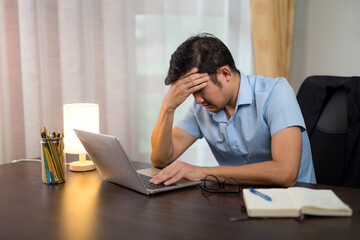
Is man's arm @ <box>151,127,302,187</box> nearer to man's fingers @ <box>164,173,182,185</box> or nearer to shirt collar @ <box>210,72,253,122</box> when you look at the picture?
man's fingers @ <box>164,173,182,185</box>

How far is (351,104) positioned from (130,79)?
1.33 m

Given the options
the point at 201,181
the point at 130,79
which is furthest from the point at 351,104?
the point at 130,79

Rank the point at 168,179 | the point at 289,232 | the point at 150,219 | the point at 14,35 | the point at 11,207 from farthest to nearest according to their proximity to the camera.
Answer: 1. the point at 14,35
2. the point at 168,179
3. the point at 11,207
4. the point at 150,219
5. the point at 289,232

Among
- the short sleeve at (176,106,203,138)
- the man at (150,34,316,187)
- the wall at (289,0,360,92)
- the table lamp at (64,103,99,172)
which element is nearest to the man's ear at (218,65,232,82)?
the man at (150,34,316,187)

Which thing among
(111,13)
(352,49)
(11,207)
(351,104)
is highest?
(111,13)

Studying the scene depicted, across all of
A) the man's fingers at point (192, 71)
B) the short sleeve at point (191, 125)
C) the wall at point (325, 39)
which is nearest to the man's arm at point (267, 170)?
the man's fingers at point (192, 71)

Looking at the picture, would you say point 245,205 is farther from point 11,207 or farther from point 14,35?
point 14,35

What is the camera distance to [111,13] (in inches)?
90.7

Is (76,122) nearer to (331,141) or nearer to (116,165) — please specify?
(116,165)

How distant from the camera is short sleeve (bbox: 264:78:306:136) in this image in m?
1.35

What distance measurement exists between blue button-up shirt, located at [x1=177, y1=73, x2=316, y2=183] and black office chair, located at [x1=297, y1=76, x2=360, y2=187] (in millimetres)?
104

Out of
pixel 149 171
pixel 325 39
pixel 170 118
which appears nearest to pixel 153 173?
pixel 149 171

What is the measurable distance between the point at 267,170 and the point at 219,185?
0.16m

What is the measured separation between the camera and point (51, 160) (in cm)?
131
